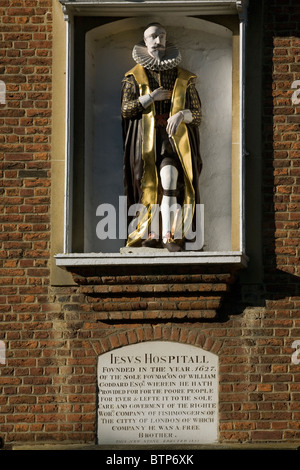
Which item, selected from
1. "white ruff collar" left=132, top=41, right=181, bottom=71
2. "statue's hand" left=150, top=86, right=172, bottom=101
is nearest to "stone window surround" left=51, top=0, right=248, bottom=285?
"white ruff collar" left=132, top=41, right=181, bottom=71

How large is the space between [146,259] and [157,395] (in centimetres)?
115

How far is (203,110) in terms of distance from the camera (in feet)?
44.8

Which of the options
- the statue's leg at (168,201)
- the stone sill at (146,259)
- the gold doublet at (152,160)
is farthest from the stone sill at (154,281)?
the gold doublet at (152,160)

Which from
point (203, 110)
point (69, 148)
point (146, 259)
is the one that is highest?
point (203, 110)

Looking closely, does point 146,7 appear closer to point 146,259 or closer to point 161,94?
point 161,94

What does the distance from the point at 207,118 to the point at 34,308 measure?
2.27m

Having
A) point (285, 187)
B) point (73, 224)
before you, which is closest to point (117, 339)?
point (73, 224)

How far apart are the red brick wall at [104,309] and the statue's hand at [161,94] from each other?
828 millimetres

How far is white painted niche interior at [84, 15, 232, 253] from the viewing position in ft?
44.2

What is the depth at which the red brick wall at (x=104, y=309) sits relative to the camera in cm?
1291

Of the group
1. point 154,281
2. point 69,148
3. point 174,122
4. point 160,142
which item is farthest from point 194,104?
point 154,281

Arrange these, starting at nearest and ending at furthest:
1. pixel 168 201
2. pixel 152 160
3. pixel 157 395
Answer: pixel 157 395, pixel 168 201, pixel 152 160

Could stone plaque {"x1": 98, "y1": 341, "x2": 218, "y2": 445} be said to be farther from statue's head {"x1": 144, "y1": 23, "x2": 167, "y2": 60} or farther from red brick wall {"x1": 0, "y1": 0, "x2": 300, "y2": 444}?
statue's head {"x1": 144, "y1": 23, "x2": 167, "y2": 60}

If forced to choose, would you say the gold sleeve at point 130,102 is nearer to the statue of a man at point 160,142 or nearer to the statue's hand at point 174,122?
the statue of a man at point 160,142
